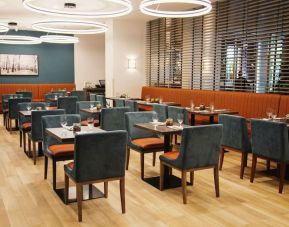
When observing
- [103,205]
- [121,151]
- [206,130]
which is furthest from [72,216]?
[206,130]

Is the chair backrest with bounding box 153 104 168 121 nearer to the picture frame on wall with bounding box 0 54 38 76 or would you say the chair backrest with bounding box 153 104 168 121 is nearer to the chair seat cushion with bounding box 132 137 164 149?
the chair seat cushion with bounding box 132 137 164 149

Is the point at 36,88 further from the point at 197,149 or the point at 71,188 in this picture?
the point at 197,149

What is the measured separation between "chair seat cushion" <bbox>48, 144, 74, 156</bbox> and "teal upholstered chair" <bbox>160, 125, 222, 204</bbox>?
130cm

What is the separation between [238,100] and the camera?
7.43 metres

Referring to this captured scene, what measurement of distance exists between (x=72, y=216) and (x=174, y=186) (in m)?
1.47

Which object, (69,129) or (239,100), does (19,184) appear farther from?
(239,100)

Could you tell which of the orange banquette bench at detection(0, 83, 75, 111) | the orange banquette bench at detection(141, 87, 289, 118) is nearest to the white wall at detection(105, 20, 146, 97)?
the orange banquette bench at detection(141, 87, 289, 118)

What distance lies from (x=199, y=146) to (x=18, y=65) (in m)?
11.1

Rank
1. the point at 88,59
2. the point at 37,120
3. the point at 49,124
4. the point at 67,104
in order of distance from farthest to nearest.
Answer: the point at 88,59 < the point at 67,104 < the point at 37,120 < the point at 49,124

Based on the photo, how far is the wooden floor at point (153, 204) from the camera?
3.46 meters

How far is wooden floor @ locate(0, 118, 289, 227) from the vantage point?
3461mm

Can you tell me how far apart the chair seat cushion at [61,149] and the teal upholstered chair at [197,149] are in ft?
4.26

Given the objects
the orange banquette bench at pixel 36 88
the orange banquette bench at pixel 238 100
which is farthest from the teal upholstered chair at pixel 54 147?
the orange banquette bench at pixel 36 88

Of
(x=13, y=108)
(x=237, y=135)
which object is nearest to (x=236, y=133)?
(x=237, y=135)
